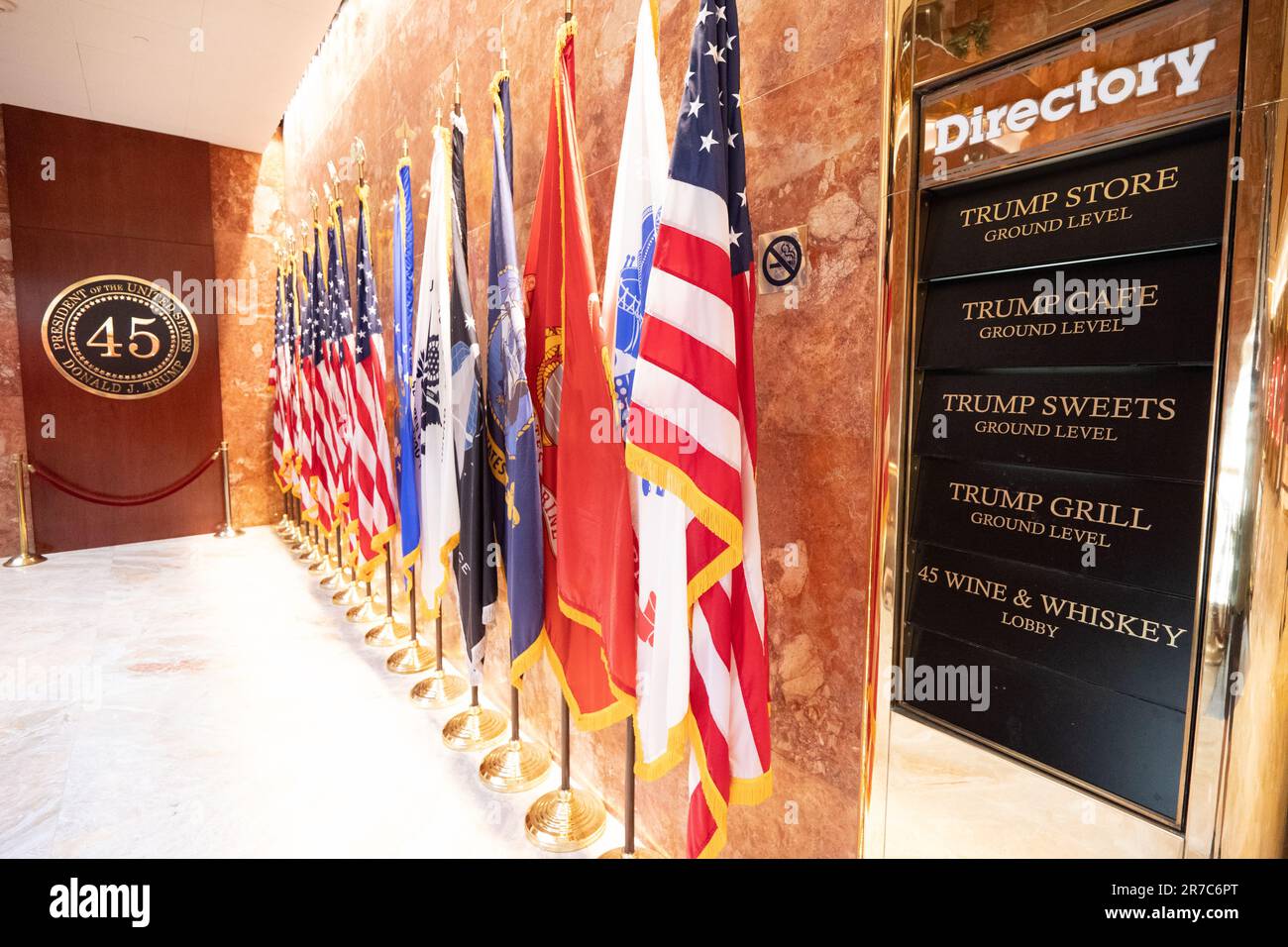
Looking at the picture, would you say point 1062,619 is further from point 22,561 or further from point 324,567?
point 22,561

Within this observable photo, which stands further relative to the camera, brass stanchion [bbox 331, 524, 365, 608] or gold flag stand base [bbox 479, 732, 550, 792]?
brass stanchion [bbox 331, 524, 365, 608]

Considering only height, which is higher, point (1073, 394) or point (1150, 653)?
point (1073, 394)

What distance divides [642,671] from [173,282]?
697cm

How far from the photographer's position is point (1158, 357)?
0.97m

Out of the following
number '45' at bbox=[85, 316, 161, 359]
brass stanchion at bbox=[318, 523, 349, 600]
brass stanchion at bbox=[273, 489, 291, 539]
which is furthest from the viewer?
brass stanchion at bbox=[273, 489, 291, 539]

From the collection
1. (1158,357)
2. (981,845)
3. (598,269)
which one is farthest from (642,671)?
(598,269)

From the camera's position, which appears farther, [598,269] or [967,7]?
[598,269]

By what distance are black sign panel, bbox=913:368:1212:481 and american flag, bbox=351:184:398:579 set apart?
2.61 meters

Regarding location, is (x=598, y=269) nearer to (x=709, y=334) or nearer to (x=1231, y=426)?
(x=709, y=334)

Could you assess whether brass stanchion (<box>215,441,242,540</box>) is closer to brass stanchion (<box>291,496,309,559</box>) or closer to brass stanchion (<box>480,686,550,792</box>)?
brass stanchion (<box>291,496,309,559</box>)

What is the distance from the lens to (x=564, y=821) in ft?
6.77

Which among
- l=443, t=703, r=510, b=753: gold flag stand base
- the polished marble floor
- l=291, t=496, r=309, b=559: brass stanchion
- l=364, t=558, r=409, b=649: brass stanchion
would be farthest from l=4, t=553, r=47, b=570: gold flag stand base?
l=443, t=703, r=510, b=753: gold flag stand base

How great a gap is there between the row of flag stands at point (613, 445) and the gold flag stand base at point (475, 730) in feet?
0.04

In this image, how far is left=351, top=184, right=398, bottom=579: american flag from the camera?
3184 mm
